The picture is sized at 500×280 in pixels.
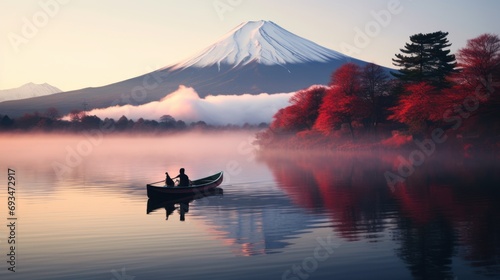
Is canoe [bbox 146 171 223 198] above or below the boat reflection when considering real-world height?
above

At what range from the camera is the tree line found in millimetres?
62938

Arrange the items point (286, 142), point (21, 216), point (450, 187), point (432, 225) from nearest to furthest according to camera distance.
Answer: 1. point (432, 225)
2. point (21, 216)
3. point (450, 187)
4. point (286, 142)

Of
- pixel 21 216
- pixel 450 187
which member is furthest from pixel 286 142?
pixel 21 216

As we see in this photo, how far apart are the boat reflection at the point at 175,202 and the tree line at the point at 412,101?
35.5 m

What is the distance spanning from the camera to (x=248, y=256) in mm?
19125

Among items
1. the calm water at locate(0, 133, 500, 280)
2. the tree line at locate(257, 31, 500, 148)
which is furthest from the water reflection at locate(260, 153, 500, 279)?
the tree line at locate(257, 31, 500, 148)

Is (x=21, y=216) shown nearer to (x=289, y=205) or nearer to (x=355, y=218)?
(x=289, y=205)

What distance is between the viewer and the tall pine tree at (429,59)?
7681 centimetres

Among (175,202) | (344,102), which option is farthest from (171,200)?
(344,102)

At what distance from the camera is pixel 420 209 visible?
2866cm

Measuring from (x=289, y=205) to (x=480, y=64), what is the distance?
39.8 meters

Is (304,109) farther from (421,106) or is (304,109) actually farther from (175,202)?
(175,202)

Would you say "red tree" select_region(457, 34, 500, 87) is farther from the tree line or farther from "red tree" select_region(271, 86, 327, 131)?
"red tree" select_region(271, 86, 327, 131)

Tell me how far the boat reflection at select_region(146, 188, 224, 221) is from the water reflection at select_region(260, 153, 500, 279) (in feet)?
18.1
